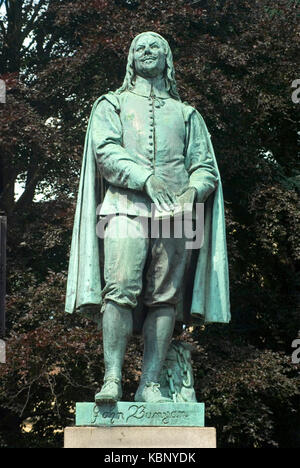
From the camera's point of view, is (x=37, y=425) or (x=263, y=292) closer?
(x=37, y=425)

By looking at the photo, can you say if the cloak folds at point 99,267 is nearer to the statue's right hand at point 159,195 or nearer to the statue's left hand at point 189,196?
the statue's left hand at point 189,196

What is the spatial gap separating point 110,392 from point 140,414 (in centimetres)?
25

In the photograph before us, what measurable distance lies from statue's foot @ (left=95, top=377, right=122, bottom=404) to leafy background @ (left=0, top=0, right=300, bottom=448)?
8928mm

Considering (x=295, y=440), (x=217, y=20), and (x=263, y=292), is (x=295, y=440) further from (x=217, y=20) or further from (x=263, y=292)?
(x=217, y=20)

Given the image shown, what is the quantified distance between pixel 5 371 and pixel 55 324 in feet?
3.76

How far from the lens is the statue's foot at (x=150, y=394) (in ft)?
25.1

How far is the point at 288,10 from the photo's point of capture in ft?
66.1

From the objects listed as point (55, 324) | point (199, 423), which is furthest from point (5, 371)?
point (199, 423)

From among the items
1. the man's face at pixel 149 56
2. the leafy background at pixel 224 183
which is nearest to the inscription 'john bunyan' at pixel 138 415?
the man's face at pixel 149 56

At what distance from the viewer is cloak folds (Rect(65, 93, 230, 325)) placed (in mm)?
8031

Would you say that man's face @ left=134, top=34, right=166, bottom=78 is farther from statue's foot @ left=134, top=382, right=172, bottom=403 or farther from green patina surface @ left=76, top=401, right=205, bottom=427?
green patina surface @ left=76, top=401, right=205, bottom=427

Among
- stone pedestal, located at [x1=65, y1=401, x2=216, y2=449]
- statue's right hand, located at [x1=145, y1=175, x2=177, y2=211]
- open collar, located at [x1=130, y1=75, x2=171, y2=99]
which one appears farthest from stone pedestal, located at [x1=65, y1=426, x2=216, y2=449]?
open collar, located at [x1=130, y1=75, x2=171, y2=99]

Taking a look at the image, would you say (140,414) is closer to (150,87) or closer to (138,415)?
(138,415)

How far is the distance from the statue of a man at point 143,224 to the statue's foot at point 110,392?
0.03 m
